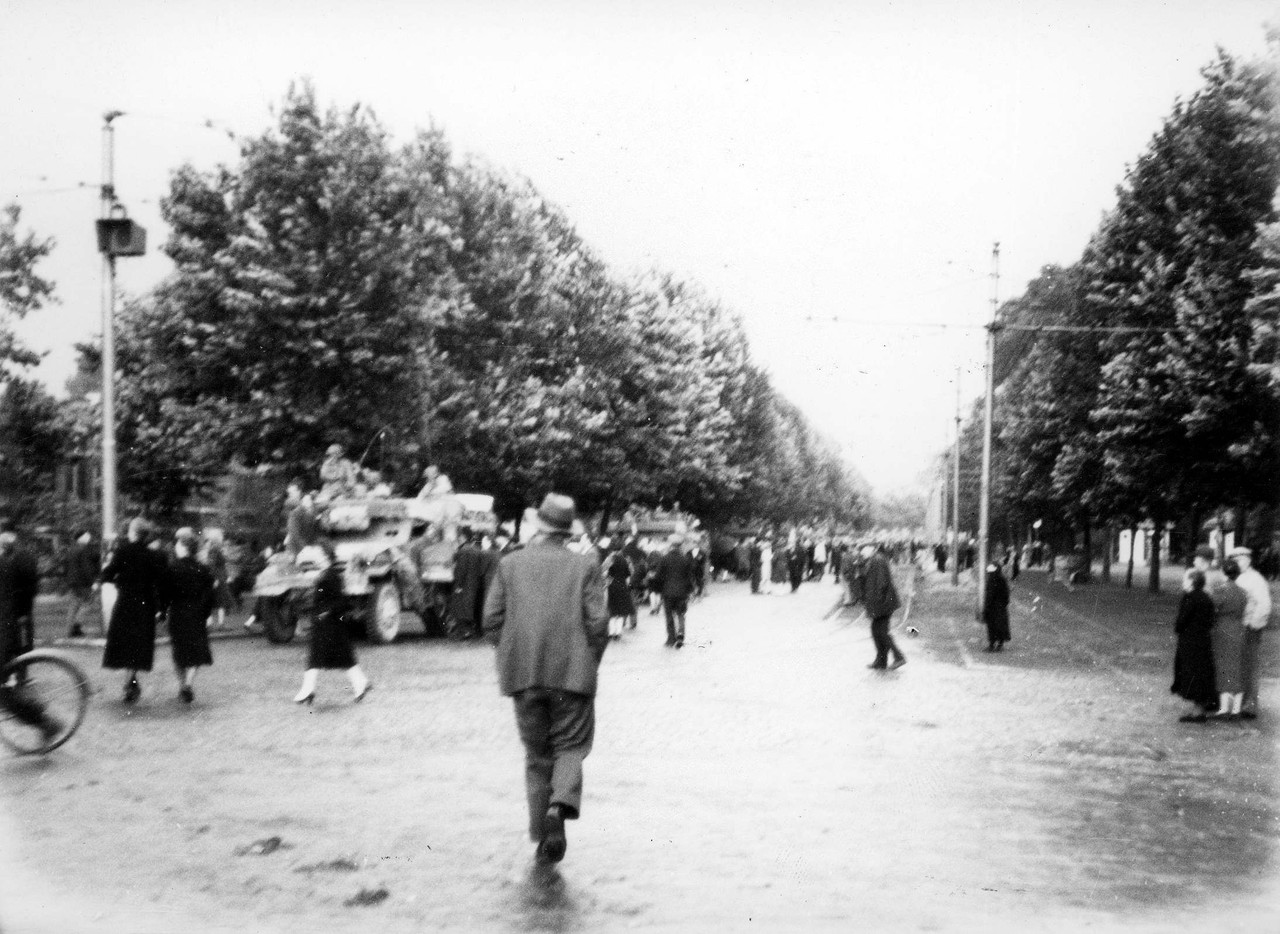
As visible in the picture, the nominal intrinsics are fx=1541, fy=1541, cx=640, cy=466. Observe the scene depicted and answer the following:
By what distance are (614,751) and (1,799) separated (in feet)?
14.4

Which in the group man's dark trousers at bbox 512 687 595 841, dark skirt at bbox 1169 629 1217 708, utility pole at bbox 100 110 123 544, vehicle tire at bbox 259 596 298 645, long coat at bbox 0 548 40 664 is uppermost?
utility pole at bbox 100 110 123 544

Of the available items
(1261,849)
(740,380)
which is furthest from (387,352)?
(740,380)

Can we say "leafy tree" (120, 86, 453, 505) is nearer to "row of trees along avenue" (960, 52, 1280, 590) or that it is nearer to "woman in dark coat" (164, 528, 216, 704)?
"row of trees along avenue" (960, 52, 1280, 590)

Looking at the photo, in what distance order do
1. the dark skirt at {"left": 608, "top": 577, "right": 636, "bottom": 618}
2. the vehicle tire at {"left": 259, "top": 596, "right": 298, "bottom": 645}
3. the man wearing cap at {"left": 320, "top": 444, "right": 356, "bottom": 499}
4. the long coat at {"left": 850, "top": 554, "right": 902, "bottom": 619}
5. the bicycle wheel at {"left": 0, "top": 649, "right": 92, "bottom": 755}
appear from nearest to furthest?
the bicycle wheel at {"left": 0, "top": 649, "right": 92, "bottom": 755}
the long coat at {"left": 850, "top": 554, "right": 902, "bottom": 619}
the vehicle tire at {"left": 259, "top": 596, "right": 298, "bottom": 645}
the man wearing cap at {"left": 320, "top": 444, "right": 356, "bottom": 499}
the dark skirt at {"left": 608, "top": 577, "right": 636, "bottom": 618}

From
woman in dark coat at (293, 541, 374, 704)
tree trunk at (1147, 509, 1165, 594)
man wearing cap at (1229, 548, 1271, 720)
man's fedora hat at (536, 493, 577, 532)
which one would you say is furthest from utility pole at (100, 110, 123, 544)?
tree trunk at (1147, 509, 1165, 594)

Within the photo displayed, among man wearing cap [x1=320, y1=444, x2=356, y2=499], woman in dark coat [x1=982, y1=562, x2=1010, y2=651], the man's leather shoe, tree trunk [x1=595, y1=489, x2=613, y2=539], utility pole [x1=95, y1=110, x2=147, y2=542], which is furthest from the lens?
tree trunk [x1=595, y1=489, x2=613, y2=539]

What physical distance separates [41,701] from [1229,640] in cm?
1060

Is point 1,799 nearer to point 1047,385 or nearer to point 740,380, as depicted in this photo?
point 1047,385

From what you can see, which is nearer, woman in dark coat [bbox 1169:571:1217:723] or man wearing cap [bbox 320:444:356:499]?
woman in dark coat [bbox 1169:571:1217:723]

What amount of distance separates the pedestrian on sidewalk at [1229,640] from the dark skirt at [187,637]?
31.9ft

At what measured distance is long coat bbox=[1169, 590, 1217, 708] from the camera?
14.9 m

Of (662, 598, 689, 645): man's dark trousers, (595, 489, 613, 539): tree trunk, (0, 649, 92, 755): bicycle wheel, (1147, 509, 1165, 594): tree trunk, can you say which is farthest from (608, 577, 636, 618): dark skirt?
(595, 489, 613, 539): tree trunk

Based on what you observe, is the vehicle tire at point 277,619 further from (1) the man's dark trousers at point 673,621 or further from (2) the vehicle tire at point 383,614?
(1) the man's dark trousers at point 673,621

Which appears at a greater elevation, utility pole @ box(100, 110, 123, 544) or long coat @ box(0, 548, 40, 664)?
utility pole @ box(100, 110, 123, 544)
